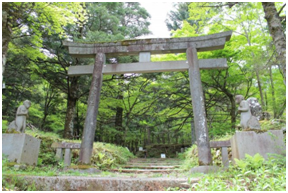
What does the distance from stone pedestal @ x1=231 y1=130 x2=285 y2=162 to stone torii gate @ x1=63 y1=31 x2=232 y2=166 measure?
1257 millimetres

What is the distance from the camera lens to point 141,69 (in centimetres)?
720

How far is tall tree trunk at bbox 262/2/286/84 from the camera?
5434mm

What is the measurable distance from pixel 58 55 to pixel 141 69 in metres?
6.88

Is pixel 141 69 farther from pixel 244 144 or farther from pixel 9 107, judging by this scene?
pixel 9 107

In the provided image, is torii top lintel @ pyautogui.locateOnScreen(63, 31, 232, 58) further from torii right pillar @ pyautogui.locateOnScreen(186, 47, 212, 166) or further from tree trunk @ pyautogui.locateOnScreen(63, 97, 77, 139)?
tree trunk @ pyautogui.locateOnScreen(63, 97, 77, 139)

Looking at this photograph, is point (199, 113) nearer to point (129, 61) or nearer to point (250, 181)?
point (250, 181)

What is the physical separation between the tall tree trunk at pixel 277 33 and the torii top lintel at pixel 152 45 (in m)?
1.34

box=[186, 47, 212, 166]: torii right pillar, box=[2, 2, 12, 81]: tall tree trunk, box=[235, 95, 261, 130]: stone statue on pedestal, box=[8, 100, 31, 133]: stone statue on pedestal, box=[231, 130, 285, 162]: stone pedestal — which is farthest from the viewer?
box=[8, 100, 31, 133]: stone statue on pedestal

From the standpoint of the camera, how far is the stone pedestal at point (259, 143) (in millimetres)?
5215

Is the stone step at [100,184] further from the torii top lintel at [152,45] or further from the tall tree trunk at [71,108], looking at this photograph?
the tall tree trunk at [71,108]

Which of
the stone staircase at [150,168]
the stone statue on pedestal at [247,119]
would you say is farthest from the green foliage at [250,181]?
the stone staircase at [150,168]

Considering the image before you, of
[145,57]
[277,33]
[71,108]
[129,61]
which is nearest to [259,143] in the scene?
[277,33]

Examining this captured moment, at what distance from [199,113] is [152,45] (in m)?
2.88

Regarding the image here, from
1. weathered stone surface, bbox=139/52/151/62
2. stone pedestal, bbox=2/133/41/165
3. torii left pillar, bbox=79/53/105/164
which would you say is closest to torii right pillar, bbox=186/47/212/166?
weathered stone surface, bbox=139/52/151/62
